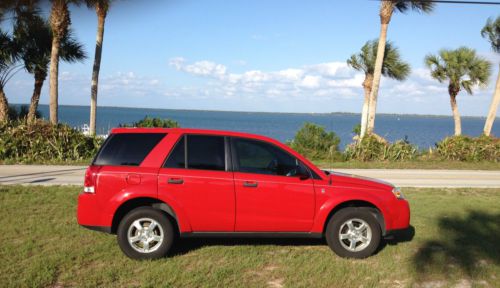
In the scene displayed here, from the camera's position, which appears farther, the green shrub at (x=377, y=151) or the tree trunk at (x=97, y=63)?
the tree trunk at (x=97, y=63)

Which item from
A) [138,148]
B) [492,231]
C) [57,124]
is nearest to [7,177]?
[57,124]

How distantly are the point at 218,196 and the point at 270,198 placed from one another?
0.61 meters

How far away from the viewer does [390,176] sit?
14.7m

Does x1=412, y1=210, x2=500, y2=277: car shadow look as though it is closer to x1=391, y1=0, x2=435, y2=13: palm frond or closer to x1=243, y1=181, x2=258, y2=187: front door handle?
x1=243, y1=181, x2=258, y2=187: front door handle

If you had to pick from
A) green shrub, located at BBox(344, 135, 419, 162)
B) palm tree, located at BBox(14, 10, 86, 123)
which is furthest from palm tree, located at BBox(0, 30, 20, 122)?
green shrub, located at BBox(344, 135, 419, 162)

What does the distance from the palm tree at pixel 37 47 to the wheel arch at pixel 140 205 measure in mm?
17217

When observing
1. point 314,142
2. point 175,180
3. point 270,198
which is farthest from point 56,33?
point 270,198

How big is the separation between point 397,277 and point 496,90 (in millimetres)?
20201

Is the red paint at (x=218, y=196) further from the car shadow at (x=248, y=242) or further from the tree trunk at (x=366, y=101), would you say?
the tree trunk at (x=366, y=101)

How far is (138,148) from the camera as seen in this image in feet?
18.6

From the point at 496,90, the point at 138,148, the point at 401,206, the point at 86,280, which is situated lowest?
the point at 86,280

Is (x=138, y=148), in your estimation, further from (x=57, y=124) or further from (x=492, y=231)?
(x=57, y=124)

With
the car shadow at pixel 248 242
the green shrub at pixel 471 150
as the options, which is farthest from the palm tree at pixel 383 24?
the car shadow at pixel 248 242

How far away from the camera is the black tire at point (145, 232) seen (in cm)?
543
